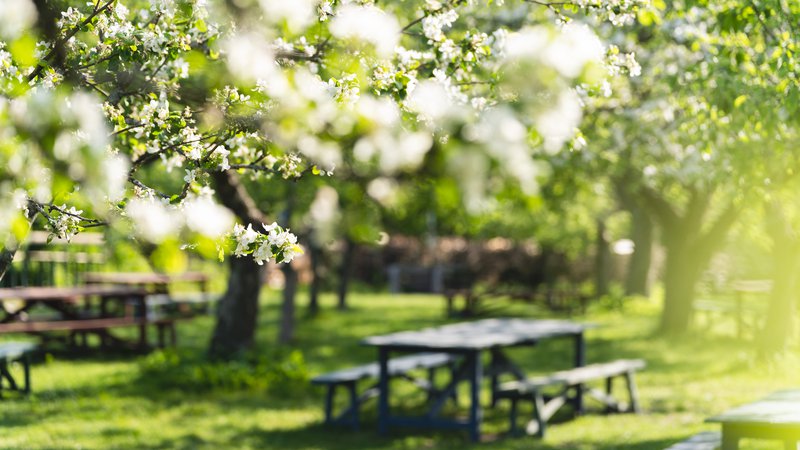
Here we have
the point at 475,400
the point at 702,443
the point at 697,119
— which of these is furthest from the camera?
the point at 475,400

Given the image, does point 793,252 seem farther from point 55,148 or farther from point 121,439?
point 55,148

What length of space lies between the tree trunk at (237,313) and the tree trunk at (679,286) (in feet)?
29.8

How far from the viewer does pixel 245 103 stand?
13.8ft

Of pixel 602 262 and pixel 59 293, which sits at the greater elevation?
pixel 602 262

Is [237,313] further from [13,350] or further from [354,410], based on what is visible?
[354,410]

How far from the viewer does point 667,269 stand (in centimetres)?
2066

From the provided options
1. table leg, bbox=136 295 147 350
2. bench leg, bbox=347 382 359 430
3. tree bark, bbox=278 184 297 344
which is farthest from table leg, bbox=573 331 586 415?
table leg, bbox=136 295 147 350

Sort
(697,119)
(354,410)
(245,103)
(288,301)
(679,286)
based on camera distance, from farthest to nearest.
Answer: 1. (679,286)
2. (288,301)
3. (354,410)
4. (697,119)
5. (245,103)

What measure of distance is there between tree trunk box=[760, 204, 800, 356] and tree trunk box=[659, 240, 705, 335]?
4.60 meters

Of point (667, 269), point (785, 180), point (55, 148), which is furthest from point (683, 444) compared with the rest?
point (667, 269)

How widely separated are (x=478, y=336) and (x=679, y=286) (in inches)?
409

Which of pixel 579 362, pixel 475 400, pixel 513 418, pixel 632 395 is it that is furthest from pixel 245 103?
pixel 579 362

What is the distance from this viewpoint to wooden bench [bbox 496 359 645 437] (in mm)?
10578

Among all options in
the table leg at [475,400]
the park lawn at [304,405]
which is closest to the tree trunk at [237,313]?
the park lawn at [304,405]
